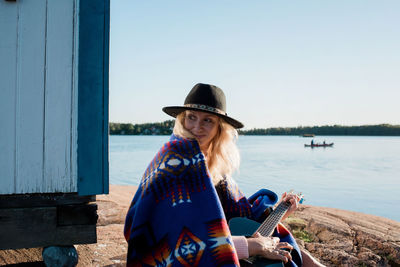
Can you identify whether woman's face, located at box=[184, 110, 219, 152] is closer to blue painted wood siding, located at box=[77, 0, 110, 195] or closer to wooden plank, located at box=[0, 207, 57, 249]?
blue painted wood siding, located at box=[77, 0, 110, 195]

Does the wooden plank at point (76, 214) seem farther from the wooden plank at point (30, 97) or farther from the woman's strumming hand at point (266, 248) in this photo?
the woman's strumming hand at point (266, 248)

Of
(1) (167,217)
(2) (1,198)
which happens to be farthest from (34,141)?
(1) (167,217)

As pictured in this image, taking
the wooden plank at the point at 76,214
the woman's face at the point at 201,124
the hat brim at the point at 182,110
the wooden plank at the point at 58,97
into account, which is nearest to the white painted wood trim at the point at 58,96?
the wooden plank at the point at 58,97

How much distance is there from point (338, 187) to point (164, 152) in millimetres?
18527

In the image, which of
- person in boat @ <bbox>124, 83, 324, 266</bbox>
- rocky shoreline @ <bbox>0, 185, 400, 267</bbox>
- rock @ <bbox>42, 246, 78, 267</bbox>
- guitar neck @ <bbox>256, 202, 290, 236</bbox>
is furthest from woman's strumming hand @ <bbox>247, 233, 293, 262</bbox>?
rocky shoreline @ <bbox>0, 185, 400, 267</bbox>

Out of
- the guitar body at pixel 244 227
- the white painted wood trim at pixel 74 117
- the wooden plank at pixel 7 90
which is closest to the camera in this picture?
the guitar body at pixel 244 227

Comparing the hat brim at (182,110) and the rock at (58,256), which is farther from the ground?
the hat brim at (182,110)

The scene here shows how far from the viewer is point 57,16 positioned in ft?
8.82

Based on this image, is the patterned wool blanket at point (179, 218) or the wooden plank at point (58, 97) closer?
the patterned wool blanket at point (179, 218)

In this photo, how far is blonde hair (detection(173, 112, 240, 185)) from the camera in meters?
2.36

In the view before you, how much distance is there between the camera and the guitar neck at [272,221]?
6.93 ft

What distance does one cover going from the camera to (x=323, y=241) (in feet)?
15.5

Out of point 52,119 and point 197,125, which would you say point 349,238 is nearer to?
point 197,125

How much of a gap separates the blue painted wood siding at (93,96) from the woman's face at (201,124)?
3.30ft
